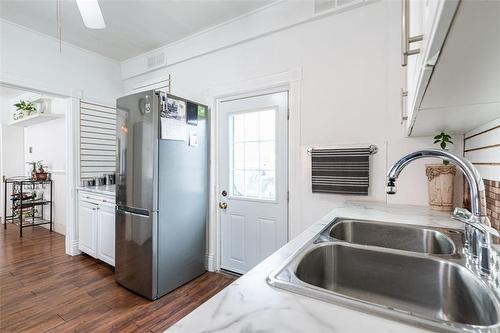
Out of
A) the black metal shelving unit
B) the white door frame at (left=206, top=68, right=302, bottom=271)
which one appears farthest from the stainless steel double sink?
the black metal shelving unit

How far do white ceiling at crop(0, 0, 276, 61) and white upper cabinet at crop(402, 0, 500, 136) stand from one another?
2.02 m

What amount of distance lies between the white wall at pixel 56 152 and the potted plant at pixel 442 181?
16.8 feet

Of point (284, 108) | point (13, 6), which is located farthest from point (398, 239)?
point (13, 6)

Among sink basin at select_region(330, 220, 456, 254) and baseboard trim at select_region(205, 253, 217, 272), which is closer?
sink basin at select_region(330, 220, 456, 254)

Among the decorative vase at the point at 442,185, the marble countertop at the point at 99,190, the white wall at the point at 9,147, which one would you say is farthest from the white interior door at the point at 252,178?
the white wall at the point at 9,147

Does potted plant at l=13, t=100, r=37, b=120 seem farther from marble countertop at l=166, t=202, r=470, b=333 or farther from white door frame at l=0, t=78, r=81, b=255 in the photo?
marble countertop at l=166, t=202, r=470, b=333

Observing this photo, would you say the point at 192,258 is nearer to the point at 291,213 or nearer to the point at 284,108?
the point at 291,213

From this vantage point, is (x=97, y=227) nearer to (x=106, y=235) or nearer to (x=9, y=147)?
(x=106, y=235)

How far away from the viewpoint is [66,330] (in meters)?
1.77

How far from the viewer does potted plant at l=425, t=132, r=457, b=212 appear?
5.14 feet

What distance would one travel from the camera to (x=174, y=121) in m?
2.27

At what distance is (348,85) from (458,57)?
1630mm

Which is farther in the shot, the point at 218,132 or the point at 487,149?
the point at 218,132

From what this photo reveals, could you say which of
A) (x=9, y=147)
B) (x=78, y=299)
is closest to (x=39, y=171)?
(x=9, y=147)
